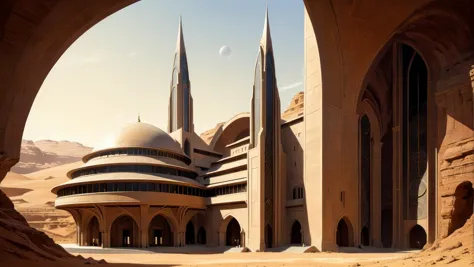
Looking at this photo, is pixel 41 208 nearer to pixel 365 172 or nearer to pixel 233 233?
pixel 233 233

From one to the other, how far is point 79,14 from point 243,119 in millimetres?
38498

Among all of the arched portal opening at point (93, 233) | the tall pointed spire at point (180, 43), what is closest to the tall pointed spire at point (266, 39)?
the tall pointed spire at point (180, 43)

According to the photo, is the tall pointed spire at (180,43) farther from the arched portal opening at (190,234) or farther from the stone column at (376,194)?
the stone column at (376,194)

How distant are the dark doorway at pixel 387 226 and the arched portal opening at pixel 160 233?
21.4 metres

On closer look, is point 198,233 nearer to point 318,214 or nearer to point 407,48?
point 318,214

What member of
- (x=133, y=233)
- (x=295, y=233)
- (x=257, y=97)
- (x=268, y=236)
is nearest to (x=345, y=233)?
(x=295, y=233)

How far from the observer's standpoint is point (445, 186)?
13.6 metres

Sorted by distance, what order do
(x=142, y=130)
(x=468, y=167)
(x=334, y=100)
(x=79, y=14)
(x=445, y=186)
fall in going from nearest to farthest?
(x=79, y=14) → (x=468, y=167) → (x=445, y=186) → (x=334, y=100) → (x=142, y=130)

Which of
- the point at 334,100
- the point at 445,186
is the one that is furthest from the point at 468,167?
the point at 334,100

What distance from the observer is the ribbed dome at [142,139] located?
41.0m

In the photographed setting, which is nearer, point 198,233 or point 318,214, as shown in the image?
point 318,214

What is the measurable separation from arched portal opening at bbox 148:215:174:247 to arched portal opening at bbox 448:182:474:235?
35755mm

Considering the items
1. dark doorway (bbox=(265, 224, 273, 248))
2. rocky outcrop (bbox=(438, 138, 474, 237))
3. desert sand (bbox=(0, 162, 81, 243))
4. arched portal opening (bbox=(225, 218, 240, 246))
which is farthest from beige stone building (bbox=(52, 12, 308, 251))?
desert sand (bbox=(0, 162, 81, 243))

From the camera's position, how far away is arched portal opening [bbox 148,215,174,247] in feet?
150
